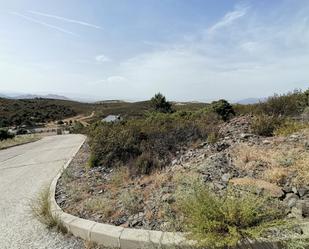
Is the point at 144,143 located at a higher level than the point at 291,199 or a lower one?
lower

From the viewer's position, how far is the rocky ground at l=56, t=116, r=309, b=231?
4270 millimetres

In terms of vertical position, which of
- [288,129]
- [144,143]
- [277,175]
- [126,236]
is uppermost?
[288,129]

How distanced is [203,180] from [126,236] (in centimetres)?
160

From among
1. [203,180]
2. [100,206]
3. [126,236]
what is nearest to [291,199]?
[203,180]

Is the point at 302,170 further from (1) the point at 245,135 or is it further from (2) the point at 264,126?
(2) the point at 264,126

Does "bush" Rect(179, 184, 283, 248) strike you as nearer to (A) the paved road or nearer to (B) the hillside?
(A) the paved road

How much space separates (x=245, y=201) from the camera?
3535 millimetres

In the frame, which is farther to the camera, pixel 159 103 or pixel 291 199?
pixel 159 103

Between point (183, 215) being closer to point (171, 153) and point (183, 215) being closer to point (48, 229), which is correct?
point (48, 229)

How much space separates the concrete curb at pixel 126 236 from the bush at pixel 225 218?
0.52 feet

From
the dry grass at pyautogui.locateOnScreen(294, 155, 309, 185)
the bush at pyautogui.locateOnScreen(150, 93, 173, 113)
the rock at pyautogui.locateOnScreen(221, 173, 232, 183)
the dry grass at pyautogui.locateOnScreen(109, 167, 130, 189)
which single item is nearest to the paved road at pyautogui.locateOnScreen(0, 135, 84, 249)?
the dry grass at pyautogui.locateOnScreen(109, 167, 130, 189)

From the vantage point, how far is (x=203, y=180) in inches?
196

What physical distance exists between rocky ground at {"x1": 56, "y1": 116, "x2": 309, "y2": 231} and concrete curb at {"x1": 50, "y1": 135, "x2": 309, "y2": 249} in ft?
0.70

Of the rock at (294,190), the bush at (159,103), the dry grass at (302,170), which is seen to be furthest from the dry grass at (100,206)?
the bush at (159,103)
